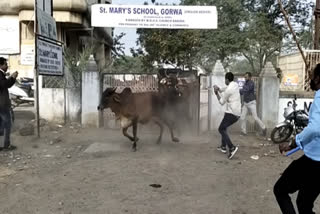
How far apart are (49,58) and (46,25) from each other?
89 centimetres

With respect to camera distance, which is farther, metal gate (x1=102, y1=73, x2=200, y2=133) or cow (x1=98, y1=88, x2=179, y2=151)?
metal gate (x1=102, y1=73, x2=200, y2=133)

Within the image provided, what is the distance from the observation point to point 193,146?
9.03 m

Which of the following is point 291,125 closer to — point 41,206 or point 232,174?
point 232,174

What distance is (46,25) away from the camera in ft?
32.4

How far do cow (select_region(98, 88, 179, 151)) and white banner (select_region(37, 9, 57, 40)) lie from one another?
2.83 metres

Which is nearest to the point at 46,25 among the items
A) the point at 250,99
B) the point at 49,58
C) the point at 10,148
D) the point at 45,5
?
the point at 45,5

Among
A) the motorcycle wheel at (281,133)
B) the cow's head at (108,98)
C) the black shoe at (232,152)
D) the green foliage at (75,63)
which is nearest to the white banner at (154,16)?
the green foliage at (75,63)

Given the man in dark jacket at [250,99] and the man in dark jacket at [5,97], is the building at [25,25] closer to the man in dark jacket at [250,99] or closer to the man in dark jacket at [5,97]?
the man in dark jacket at [250,99]

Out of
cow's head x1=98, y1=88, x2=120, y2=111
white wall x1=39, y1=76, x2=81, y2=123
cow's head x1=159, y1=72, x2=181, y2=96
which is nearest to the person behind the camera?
cow's head x1=98, y1=88, x2=120, y2=111

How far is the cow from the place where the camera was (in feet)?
26.2

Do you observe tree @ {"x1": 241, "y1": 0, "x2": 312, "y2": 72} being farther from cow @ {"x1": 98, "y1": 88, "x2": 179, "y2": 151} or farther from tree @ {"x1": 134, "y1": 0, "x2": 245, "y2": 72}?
cow @ {"x1": 98, "y1": 88, "x2": 179, "y2": 151}

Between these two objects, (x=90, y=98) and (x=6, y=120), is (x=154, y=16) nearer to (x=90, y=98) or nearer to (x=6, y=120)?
(x=90, y=98)

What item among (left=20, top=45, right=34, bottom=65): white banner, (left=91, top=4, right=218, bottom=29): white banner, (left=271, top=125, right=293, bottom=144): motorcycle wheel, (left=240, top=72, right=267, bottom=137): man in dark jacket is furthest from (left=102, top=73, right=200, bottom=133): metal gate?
(left=20, top=45, right=34, bottom=65): white banner

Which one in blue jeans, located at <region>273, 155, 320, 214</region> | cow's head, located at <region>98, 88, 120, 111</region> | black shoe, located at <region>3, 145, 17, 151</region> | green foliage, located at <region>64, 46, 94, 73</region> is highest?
green foliage, located at <region>64, 46, 94, 73</region>
